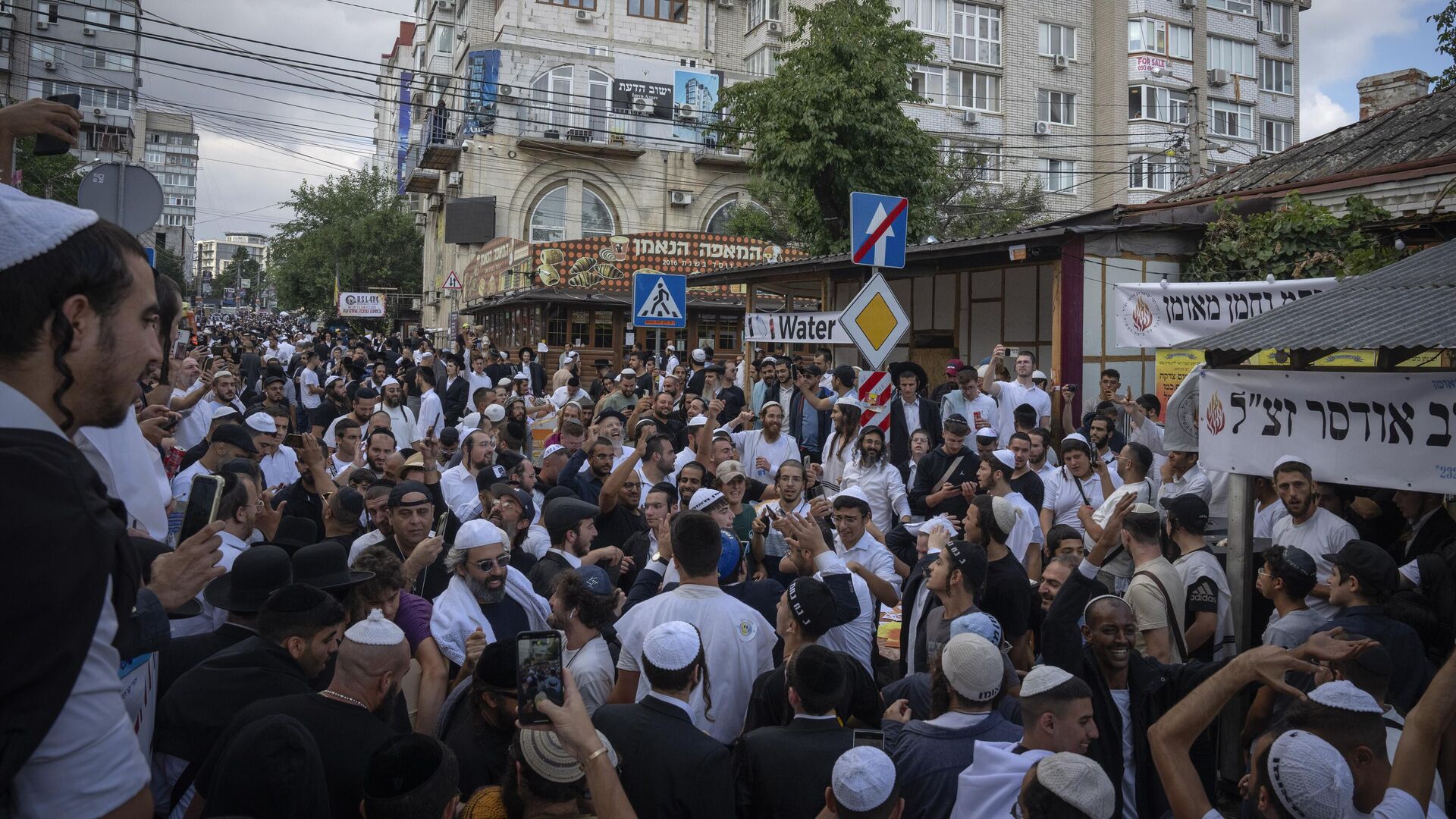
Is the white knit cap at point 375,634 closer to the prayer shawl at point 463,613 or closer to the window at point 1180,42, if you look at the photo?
the prayer shawl at point 463,613

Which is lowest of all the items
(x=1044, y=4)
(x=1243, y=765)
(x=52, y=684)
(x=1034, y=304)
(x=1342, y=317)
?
(x=1243, y=765)

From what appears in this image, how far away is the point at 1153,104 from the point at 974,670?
46.8m

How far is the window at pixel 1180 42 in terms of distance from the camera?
44688mm

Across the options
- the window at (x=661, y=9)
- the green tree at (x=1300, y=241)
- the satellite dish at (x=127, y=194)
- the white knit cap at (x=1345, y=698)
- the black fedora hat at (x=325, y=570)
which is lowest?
the white knit cap at (x=1345, y=698)

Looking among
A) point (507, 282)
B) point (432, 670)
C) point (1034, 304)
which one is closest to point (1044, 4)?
point (507, 282)

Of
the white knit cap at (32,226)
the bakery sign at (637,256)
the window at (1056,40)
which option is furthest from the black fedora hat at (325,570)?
the window at (1056,40)

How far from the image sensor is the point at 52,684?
56.6 inches

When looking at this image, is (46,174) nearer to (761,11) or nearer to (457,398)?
(457,398)

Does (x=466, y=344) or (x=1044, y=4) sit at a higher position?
(x=1044, y=4)

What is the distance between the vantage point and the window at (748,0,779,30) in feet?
157

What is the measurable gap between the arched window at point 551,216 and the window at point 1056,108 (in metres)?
21.2

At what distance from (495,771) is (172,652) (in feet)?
4.83

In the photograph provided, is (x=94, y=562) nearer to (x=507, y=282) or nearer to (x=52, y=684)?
(x=52, y=684)

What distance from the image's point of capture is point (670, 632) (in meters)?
3.86
